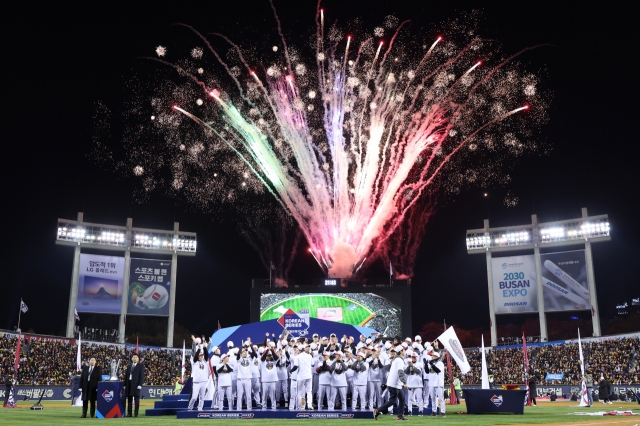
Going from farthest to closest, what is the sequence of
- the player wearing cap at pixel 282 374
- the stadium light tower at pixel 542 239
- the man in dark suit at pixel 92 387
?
the stadium light tower at pixel 542 239 → the player wearing cap at pixel 282 374 → the man in dark suit at pixel 92 387

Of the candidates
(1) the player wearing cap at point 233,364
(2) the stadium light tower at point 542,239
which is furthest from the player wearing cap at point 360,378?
(2) the stadium light tower at point 542,239

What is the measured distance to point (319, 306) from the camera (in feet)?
160

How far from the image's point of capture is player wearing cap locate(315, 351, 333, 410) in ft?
72.6

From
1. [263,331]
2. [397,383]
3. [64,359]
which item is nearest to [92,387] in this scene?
[397,383]

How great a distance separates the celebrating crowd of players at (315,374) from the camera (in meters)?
22.3

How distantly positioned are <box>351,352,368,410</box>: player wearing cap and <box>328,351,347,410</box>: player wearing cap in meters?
0.36

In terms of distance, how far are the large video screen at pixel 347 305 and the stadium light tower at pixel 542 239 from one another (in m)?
16.9

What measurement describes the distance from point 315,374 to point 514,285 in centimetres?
4134

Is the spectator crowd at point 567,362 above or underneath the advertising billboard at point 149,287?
underneath

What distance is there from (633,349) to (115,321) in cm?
7298

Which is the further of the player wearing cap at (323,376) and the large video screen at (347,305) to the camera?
the large video screen at (347,305)

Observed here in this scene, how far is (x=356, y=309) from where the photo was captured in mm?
48219

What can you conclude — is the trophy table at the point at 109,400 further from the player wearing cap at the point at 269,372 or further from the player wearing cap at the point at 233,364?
the player wearing cap at the point at 269,372

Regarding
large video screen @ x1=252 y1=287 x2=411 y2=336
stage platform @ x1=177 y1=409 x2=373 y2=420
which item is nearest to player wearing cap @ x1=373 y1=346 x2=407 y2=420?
stage platform @ x1=177 y1=409 x2=373 y2=420
